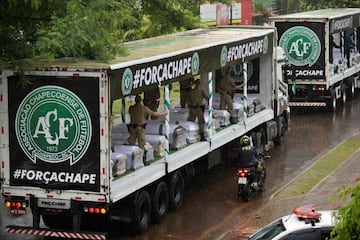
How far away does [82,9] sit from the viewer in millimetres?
13266

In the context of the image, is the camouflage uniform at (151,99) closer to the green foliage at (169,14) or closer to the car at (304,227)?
the green foliage at (169,14)

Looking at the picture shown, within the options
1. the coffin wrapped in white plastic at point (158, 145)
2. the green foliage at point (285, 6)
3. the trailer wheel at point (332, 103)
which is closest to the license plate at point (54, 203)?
the coffin wrapped in white plastic at point (158, 145)

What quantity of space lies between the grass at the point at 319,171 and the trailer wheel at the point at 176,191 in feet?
6.77

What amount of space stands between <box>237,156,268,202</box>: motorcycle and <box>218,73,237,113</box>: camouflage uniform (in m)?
2.72

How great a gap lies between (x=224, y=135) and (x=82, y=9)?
6.00 m

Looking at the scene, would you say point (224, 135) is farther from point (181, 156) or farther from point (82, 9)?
point (82, 9)

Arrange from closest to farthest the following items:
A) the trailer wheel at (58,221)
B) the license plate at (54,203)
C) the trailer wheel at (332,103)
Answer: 1. the license plate at (54,203)
2. the trailer wheel at (58,221)
3. the trailer wheel at (332,103)

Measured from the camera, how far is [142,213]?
14.8 meters

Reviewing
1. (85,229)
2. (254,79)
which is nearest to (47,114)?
(85,229)

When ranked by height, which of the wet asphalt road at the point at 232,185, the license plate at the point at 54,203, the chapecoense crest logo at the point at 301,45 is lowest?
the wet asphalt road at the point at 232,185

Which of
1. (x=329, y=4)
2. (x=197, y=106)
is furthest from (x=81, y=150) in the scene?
(x=329, y=4)

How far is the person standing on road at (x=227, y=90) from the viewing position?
1998cm

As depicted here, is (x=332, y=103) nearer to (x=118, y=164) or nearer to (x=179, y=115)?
(x=179, y=115)

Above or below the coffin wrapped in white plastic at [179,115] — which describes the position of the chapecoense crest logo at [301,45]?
above
